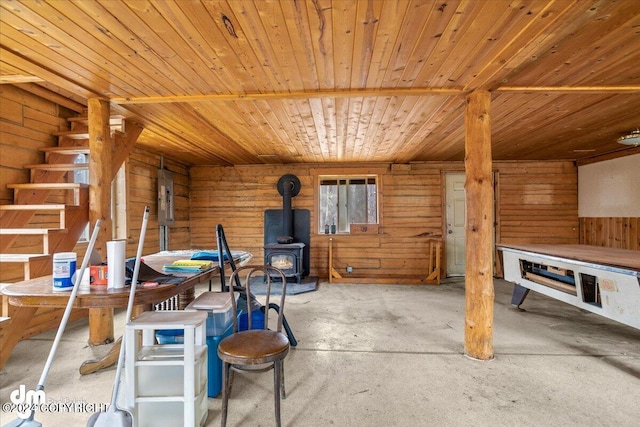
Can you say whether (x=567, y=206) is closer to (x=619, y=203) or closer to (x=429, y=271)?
(x=619, y=203)

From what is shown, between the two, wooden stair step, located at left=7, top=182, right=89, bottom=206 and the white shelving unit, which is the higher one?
wooden stair step, located at left=7, top=182, right=89, bottom=206

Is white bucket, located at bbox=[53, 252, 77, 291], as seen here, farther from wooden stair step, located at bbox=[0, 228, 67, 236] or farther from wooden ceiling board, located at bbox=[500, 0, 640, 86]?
wooden ceiling board, located at bbox=[500, 0, 640, 86]

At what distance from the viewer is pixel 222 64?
2.26 meters

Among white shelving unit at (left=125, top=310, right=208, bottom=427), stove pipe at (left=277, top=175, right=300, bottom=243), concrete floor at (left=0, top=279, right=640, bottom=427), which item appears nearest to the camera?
white shelving unit at (left=125, top=310, right=208, bottom=427)

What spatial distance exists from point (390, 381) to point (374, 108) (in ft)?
8.33

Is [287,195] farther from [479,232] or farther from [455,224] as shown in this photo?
[479,232]

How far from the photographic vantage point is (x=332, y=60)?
2189 millimetres

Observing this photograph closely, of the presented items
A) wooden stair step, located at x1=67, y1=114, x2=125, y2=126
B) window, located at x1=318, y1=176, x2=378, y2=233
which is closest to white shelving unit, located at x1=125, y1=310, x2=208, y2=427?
wooden stair step, located at x1=67, y1=114, x2=125, y2=126

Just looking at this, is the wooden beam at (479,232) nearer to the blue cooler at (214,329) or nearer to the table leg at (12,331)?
the blue cooler at (214,329)

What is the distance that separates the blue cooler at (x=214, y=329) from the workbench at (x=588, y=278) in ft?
9.37

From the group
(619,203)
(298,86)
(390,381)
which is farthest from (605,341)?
(298,86)

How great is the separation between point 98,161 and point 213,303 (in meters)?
1.81

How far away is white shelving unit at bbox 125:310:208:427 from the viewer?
1.66 m

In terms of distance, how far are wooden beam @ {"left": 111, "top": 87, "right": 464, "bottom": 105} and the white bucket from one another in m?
1.73
